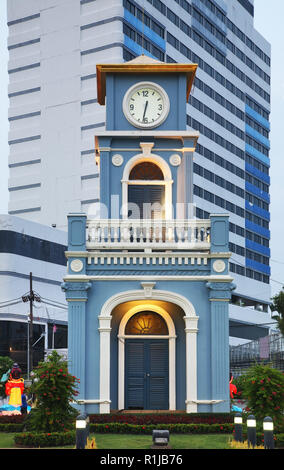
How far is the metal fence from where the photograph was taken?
45.5m

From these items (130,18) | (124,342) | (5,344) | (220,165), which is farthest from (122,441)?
(220,165)

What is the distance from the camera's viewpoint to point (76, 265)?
2362cm

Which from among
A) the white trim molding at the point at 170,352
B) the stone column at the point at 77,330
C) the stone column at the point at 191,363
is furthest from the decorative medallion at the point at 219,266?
the stone column at the point at 77,330

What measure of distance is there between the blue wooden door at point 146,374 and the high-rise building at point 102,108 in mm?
69906

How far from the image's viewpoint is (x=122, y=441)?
18.5m

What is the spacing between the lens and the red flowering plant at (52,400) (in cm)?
1916

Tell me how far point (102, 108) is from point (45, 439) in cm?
7853

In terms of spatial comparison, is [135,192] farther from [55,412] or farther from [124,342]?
[55,412]

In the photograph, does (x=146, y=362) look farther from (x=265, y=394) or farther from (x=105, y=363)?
(x=265, y=394)

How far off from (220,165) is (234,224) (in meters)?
8.99

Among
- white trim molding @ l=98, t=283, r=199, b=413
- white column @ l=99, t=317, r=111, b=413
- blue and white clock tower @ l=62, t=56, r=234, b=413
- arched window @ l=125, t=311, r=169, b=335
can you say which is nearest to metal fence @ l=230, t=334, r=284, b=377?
arched window @ l=125, t=311, r=169, b=335

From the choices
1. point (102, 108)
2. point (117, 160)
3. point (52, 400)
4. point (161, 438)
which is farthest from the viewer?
point (102, 108)

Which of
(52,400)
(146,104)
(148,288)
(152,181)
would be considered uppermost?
(146,104)

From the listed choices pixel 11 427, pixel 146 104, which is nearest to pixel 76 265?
pixel 11 427
